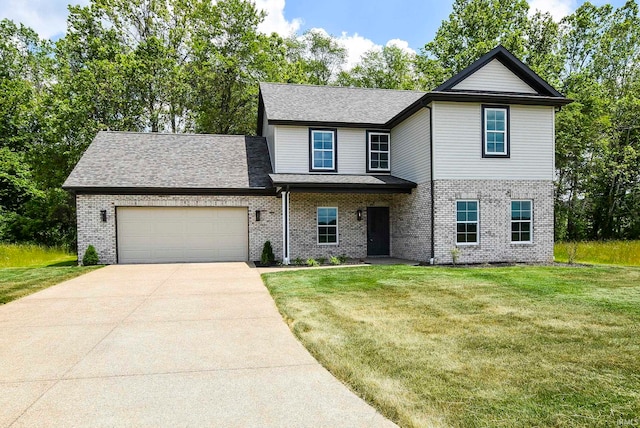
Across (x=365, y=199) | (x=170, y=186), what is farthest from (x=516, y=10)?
(x=170, y=186)

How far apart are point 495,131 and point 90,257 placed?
46.9 feet

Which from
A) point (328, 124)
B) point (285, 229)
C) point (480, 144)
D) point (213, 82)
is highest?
point (213, 82)

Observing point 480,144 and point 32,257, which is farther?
point 32,257

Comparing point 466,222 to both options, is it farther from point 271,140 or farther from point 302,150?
point 271,140

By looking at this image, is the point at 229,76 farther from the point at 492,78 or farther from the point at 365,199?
the point at 492,78

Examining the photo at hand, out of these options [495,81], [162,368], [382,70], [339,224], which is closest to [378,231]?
[339,224]

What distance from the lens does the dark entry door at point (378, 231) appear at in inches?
664

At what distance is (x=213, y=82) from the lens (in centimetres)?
2847

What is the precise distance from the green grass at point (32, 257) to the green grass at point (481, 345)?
12.3 metres

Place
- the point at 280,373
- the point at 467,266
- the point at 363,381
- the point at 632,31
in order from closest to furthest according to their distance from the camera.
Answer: the point at 363,381
the point at 280,373
the point at 467,266
the point at 632,31

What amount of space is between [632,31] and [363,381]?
111 ft

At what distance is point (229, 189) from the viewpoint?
1539 centimetres

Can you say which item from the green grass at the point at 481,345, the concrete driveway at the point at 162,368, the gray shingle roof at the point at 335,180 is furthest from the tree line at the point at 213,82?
the green grass at the point at 481,345

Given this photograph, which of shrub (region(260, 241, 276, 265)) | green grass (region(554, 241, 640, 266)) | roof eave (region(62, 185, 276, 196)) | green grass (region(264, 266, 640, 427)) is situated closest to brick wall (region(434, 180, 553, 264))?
green grass (region(554, 241, 640, 266))
